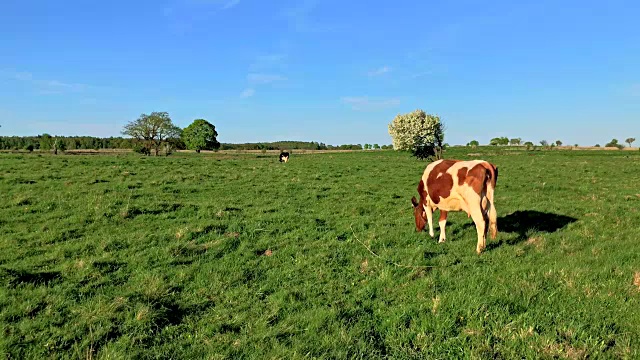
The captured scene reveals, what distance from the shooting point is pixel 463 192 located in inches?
358

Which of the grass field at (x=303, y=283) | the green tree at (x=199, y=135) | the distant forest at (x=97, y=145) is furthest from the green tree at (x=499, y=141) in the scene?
the grass field at (x=303, y=283)

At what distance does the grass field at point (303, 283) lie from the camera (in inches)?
184

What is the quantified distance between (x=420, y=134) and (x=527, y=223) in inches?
1970

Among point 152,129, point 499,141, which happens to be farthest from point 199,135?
point 499,141

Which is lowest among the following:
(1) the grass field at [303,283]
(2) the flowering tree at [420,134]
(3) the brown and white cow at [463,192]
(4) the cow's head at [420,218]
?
(1) the grass field at [303,283]

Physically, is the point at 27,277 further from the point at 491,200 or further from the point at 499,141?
the point at 499,141

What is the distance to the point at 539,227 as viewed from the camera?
35.8ft

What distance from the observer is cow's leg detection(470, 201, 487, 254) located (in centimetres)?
841

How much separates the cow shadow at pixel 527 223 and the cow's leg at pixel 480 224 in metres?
0.56

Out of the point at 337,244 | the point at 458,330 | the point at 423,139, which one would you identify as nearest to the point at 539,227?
the point at 337,244

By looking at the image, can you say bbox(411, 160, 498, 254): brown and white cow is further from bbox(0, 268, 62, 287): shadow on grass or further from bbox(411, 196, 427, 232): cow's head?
bbox(0, 268, 62, 287): shadow on grass

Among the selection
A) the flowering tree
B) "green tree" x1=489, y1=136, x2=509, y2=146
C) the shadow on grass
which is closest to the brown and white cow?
the shadow on grass

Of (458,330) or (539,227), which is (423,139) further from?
(458,330)

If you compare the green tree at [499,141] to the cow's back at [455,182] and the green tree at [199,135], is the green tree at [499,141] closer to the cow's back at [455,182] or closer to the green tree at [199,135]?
the green tree at [199,135]
